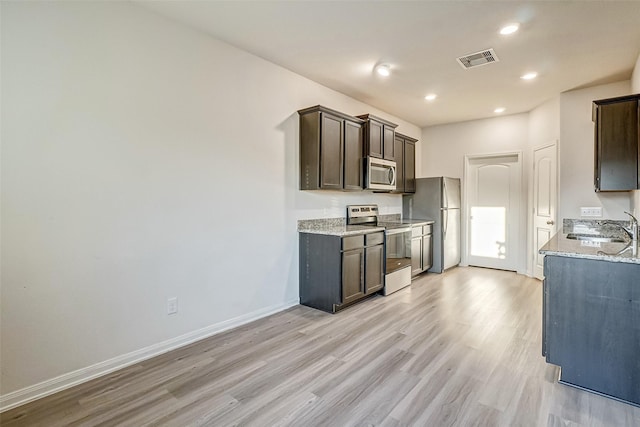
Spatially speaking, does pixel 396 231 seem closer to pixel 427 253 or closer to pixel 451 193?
pixel 427 253

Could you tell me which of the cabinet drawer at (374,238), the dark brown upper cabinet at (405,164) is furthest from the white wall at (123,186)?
the dark brown upper cabinet at (405,164)

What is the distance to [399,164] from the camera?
199 inches

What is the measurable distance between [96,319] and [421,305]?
318cm

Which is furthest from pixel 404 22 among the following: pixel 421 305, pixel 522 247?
pixel 522 247

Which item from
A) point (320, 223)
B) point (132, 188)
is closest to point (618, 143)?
point (320, 223)

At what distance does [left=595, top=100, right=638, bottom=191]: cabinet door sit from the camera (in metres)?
2.90

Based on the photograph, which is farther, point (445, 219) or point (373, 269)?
point (445, 219)

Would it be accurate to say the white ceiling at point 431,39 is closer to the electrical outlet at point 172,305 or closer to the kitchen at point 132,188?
the kitchen at point 132,188

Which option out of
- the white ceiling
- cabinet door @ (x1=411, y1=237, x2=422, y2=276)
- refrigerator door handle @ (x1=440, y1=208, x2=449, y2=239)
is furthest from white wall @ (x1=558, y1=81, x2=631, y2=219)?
cabinet door @ (x1=411, y1=237, x2=422, y2=276)

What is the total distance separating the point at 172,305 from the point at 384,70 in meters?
3.24

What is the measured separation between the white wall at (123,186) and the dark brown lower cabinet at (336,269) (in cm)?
47

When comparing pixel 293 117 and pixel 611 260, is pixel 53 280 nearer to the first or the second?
pixel 293 117

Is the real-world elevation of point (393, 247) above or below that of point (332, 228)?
below

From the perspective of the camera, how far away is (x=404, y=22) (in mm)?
2623
